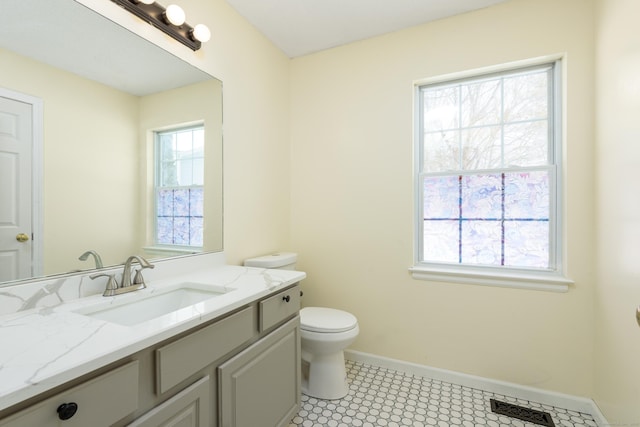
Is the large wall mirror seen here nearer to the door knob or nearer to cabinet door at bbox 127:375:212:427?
the door knob

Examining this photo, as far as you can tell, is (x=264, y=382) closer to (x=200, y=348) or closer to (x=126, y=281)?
(x=200, y=348)

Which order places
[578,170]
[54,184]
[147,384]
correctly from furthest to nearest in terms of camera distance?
[578,170]
[54,184]
[147,384]

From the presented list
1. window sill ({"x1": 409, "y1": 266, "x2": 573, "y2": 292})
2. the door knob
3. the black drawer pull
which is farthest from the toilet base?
the door knob

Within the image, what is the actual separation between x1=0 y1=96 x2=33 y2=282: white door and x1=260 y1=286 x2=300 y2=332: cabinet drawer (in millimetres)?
874

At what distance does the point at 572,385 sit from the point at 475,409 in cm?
61

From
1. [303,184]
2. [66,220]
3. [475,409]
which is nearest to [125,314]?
[66,220]

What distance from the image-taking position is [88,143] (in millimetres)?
1249

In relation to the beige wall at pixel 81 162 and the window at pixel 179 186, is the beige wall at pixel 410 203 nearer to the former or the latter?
the window at pixel 179 186

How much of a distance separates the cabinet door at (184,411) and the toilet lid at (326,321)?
0.88 metres

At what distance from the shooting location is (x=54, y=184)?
3.74ft

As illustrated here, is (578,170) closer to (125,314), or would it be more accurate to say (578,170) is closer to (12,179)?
(125,314)

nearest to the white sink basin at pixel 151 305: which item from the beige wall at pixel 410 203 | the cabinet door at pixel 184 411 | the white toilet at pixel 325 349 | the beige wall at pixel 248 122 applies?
the cabinet door at pixel 184 411

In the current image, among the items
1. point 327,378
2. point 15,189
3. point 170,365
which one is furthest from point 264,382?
point 15,189

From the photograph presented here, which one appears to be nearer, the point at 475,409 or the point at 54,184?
the point at 54,184
